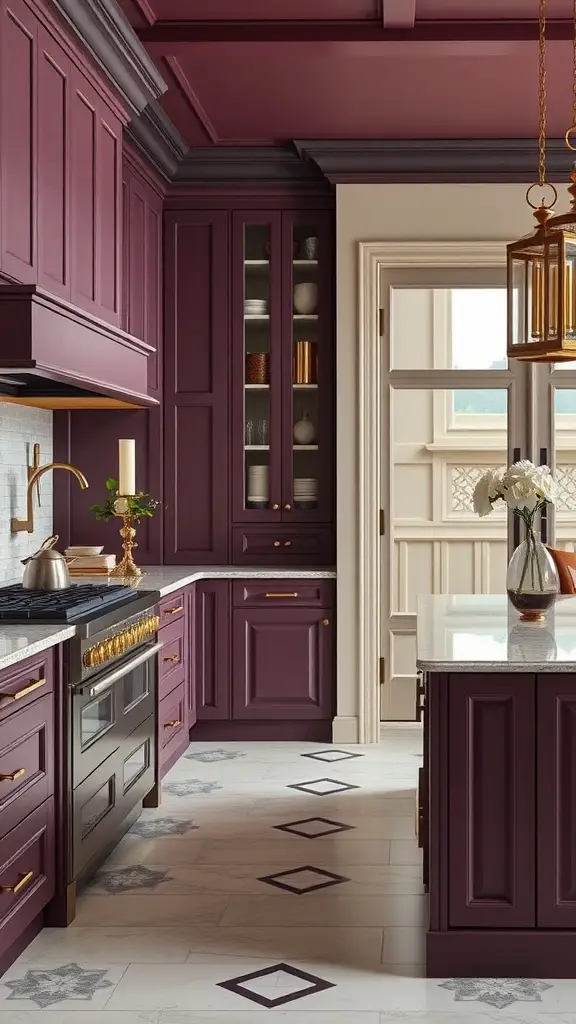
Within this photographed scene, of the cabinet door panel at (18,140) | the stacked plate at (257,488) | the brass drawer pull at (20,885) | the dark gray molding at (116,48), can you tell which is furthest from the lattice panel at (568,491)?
the brass drawer pull at (20,885)

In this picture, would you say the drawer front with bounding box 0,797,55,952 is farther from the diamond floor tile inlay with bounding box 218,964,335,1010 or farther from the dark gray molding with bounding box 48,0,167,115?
the dark gray molding with bounding box 48,0,167,115

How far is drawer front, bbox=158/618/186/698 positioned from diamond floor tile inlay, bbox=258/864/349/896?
114cm

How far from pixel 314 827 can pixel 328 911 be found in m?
0.87

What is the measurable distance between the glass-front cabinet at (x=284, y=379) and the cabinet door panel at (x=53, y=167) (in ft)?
7.13

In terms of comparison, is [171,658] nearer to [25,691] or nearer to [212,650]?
[212,650]

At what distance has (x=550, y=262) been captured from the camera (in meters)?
3.19

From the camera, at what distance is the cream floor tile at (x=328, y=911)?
11.1 feet

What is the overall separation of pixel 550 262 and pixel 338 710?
3149 mm

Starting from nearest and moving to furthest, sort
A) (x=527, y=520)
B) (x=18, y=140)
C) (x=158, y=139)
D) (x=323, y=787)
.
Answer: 1. (x=18, y=140)
2. (x=527, y=520)
3. (x=323, y=787)
4. (x=158, y=139)

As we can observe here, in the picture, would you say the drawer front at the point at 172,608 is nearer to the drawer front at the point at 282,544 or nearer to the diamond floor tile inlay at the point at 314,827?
the drawer front at the point at 282,544

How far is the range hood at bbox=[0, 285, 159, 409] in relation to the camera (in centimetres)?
310

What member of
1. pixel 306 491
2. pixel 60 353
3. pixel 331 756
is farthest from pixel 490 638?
pixel 306 491

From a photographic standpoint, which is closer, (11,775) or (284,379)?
(11,775)

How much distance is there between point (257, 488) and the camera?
608 cm
